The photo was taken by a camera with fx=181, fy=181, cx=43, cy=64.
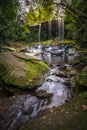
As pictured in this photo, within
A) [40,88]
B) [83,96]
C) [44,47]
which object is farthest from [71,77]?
[44,47]

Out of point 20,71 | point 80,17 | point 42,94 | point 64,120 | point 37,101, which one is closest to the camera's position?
point 64,120

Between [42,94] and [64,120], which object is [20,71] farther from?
[64,120]

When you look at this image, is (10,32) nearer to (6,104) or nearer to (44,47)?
(6,104)

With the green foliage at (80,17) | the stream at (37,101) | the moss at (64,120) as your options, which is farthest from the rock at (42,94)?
the green foliage at (80,17)

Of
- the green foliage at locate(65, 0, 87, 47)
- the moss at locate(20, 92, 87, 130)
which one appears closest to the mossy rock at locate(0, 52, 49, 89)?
the moss at locate(20, 92, 87, 130)

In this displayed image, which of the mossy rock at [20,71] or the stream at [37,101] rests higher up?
the mossy rock at [20,71]

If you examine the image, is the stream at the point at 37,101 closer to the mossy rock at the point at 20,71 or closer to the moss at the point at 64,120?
the mossy rock at the point at 20,71

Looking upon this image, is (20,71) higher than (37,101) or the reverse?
higher

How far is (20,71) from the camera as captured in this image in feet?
22.5

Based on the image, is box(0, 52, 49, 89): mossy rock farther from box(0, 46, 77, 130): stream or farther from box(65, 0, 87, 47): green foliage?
box(65, 0, 87, 47): green foliage

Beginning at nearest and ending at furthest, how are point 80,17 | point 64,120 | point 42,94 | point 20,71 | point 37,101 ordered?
point 64,120 → point 80,17 → point 37,101 → point 42,94 → point 20,71

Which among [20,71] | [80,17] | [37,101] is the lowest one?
[37,101]

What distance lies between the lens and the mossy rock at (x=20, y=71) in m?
6.28

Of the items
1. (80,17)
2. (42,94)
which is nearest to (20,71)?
(42,94)
